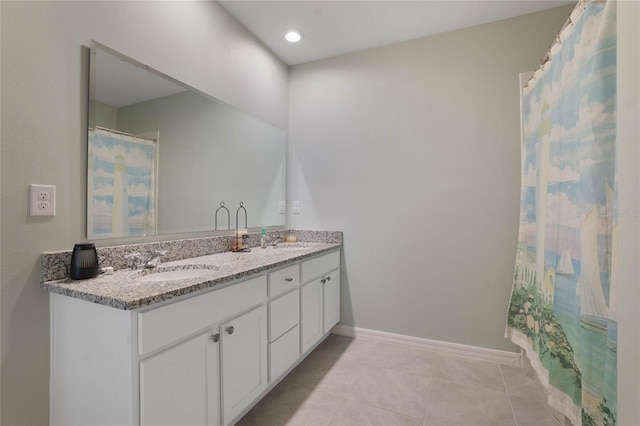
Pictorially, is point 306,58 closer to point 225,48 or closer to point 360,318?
point 225,48

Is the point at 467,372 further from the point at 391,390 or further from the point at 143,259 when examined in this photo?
the point at 143,259

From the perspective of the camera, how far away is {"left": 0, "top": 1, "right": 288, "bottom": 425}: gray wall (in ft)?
3.61

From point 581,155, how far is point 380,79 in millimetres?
1713

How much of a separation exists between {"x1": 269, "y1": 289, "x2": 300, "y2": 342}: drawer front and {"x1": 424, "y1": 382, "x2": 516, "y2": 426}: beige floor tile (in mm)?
886

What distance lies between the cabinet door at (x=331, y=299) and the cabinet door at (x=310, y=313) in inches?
4.2

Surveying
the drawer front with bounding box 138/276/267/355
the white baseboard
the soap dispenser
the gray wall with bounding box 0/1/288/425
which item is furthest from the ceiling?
the white baseboard

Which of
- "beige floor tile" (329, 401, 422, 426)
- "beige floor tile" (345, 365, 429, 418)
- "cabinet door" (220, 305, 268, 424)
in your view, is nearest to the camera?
"cabinet door" (220, 305, 268, 424)

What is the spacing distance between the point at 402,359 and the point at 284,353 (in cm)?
97

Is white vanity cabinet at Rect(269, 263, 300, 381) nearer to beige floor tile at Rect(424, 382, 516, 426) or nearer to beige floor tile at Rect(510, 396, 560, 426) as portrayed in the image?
beige floor tile at Rect(424, 382, 516, 426)

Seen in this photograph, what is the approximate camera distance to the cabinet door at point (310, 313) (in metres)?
2.00

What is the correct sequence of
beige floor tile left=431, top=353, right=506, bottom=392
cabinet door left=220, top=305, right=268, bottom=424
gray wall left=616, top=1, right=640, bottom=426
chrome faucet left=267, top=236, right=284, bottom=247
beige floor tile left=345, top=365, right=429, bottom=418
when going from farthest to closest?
chrome faucet left=267, top=236, right=284, bottom=247, beige floor tile left=431, top=353, right=506, bottom=392, beige floor tile left=345, top=365, right=429, bottom=418, cabinet door left=220, top=305, right=268, bottom=424, gray wall left=616, top=1, right=640, bottom=426

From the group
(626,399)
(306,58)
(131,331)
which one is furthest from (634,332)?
(306,58)

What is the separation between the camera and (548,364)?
1417 mm

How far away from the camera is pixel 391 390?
1852 mm
